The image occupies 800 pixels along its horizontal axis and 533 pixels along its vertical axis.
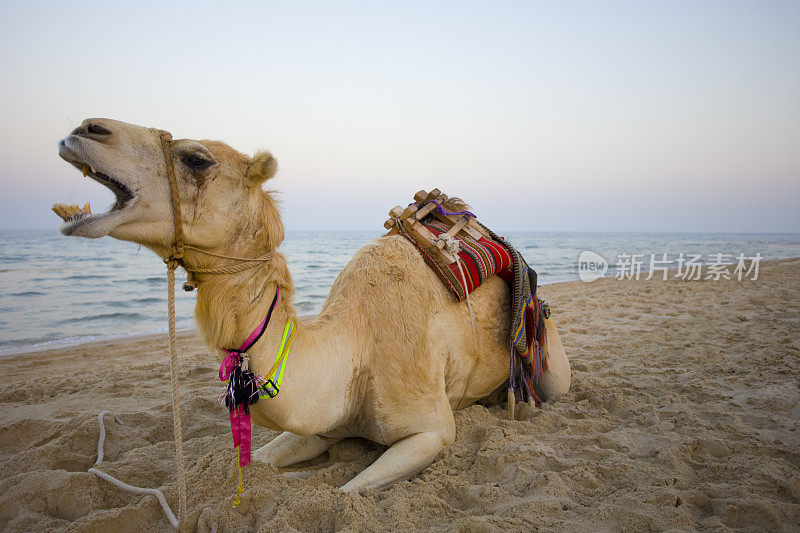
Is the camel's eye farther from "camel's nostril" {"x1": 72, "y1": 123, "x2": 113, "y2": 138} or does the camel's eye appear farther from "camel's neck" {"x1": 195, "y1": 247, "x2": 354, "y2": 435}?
"camel's neck" {"x1": 195, "y1": 247, "x2": 354, "y2": 435}

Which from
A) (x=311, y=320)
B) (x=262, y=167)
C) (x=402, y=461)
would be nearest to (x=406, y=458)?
(x=402, y=461)

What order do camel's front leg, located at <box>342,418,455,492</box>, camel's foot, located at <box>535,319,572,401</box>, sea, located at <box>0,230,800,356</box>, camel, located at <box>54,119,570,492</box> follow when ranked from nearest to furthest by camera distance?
camel, located at <box>54,119,570,492</box> → camel's front leg, located at <box>342,418,455,492</box> → camel's foot, located at <box>535,319,572,401</box> → sea, located at <box>0,230,800,356</box>

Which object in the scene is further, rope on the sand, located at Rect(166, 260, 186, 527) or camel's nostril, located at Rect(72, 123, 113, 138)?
rope on the sand, located at Rect(166, 260, 186, 527)

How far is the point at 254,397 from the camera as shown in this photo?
83.6 inches

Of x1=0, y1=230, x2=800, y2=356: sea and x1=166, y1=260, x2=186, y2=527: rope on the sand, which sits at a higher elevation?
x1=166, y1=260, x2=186, y2=527: rope on the sand

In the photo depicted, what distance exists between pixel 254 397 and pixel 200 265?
64 centimetres

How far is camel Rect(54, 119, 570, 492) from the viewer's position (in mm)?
1858

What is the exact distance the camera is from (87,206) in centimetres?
179

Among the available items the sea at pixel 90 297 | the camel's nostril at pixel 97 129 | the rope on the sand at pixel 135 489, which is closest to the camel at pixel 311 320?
the camel's nostril at pixel 97 129

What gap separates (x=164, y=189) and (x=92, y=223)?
0.31 m

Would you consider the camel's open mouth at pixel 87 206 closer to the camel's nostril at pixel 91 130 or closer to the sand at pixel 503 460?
the camel's nostril at pixel 91 130

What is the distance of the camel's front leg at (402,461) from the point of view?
2.43 metres

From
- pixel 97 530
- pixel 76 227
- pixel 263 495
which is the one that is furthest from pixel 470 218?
pixel 97 530

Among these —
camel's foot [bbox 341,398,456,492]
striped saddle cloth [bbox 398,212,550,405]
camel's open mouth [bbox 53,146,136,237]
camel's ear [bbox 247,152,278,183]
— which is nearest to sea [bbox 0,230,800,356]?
camel's open mouth [bbox 53,146,136,237]
